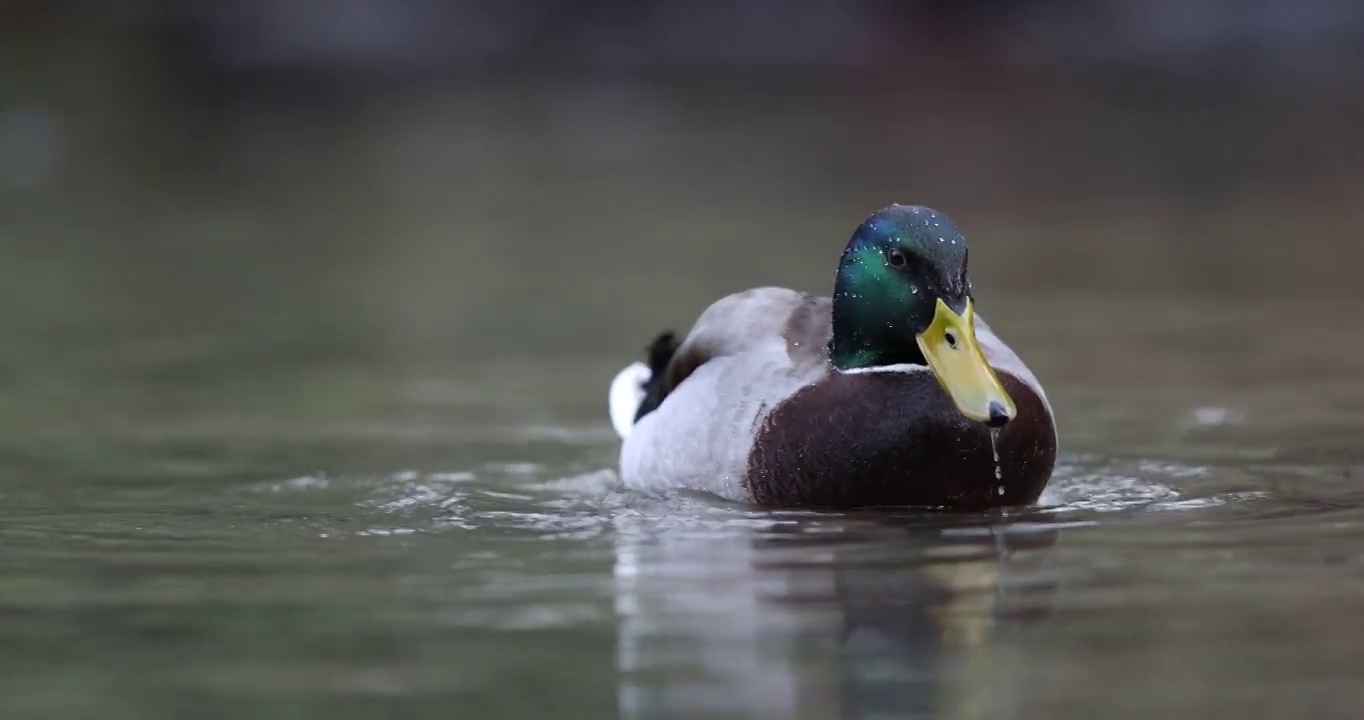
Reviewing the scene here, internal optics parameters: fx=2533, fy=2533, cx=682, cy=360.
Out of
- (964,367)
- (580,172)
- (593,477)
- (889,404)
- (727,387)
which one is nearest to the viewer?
(964,367)

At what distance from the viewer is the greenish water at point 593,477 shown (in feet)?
16.1

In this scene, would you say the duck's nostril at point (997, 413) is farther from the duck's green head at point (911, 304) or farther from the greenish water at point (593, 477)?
the greenish water at point (593, 477)

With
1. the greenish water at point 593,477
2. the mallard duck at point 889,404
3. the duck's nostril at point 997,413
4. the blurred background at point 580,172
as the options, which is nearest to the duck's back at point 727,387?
the mallard duck at point 889,404

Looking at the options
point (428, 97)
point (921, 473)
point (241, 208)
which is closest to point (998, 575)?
→ point (921, 473)

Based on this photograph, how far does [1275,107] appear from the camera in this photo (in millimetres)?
21531

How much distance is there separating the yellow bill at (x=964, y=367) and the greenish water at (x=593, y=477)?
0.32 meters

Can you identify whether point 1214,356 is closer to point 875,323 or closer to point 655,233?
point 875,323

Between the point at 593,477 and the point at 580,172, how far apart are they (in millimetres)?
11229

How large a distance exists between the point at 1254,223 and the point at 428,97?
11574 mm

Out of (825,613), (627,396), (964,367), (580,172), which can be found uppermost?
(580,172)

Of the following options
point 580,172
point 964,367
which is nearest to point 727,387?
point 964,367

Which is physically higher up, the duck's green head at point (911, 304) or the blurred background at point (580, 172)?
the blurred background at point (580, 172)

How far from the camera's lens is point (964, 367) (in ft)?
21.4

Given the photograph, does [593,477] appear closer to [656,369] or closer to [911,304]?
[656,369]
